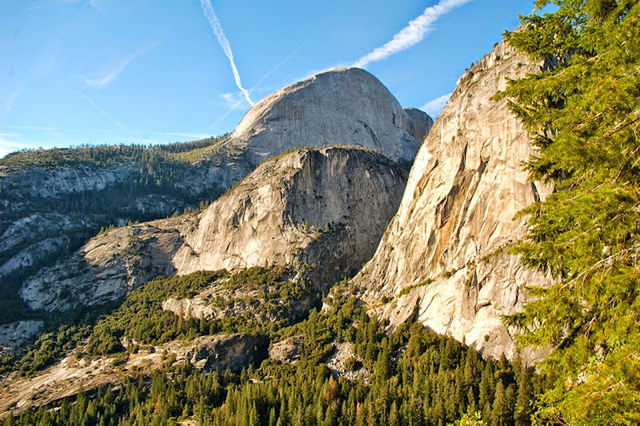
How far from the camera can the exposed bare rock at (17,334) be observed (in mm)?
104250

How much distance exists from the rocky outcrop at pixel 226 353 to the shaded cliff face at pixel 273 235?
23364mm

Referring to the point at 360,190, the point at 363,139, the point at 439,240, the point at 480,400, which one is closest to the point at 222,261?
the point at 360,190

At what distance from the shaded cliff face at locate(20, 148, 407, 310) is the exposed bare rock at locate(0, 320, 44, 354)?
836cm

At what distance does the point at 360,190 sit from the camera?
119 metres

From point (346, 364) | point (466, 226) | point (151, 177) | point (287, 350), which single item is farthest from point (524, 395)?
point (151, 177)

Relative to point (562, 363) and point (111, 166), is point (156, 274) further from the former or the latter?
point (562, 363)

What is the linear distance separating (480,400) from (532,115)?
1995 inches

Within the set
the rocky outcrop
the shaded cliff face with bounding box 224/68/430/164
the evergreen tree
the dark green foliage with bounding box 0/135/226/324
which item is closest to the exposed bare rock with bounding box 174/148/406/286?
the rocky outcrop

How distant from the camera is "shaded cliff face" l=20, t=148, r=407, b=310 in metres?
113

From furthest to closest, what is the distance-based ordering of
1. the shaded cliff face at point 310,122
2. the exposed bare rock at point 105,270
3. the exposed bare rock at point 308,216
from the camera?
the shaded cliff face at point 310,122 < the exposed bare rock at point 105,270 < the exposed bare rock at point 308,216

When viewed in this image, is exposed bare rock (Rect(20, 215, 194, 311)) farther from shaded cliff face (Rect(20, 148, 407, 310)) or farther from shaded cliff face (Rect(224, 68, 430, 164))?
shaded cliff face (Rect(224, 68, 430, 164))

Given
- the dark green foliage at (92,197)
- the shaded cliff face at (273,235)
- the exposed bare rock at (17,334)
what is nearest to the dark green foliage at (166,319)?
the exposed bare rock at (17,334)

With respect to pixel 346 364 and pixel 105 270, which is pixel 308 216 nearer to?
pixel 346 364

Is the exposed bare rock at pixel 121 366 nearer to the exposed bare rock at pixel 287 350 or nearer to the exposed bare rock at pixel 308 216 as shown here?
the exposed bare rock at pixel 287 350
